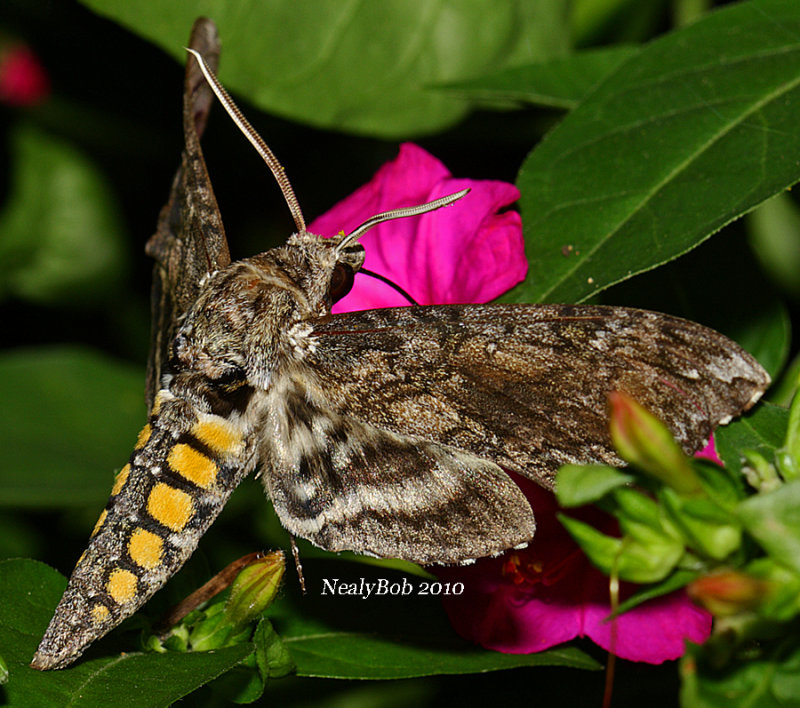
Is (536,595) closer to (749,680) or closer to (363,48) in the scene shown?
(749,680)

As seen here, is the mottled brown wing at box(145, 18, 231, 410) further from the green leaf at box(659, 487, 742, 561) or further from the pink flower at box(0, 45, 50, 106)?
the pink flower at box(0, 45, 50, 106)

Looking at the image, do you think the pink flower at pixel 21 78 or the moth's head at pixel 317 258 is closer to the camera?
the moth's head at pixel 317 258

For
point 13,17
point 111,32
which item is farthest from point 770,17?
point 13,17

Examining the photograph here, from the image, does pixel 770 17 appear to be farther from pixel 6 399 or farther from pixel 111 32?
pixel 6 399

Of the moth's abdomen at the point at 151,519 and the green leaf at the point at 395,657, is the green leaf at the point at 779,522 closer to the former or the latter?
the green leaf at the point at 395,657

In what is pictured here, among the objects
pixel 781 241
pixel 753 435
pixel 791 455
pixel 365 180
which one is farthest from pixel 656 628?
pixel 365 180

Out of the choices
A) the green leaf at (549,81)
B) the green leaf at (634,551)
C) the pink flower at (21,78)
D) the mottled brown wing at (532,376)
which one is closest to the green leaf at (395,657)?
the mottled brown wing at (532,376)
